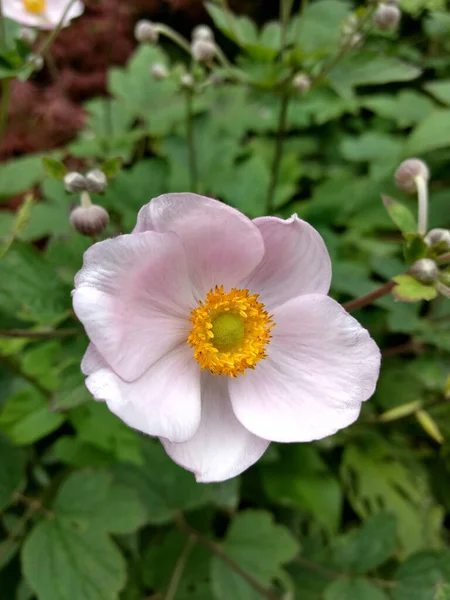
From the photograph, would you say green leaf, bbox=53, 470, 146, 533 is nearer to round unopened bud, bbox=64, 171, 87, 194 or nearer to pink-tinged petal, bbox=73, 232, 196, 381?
pink-tinged petal, bbox=73, 232, 196, 381

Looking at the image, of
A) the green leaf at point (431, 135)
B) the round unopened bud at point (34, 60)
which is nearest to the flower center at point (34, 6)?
the round unopened bud at point (34, 60)

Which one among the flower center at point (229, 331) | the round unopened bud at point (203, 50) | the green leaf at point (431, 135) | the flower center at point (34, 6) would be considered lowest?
the green leaf at point (431, 135)

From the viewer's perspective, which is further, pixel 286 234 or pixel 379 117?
pixel 379 117

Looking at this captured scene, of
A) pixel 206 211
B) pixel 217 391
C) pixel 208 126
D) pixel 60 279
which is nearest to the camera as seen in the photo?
pixel 206 211

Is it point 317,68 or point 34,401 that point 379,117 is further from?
point 34,401

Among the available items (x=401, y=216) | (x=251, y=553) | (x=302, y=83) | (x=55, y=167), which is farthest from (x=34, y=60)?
(x=251, y=553)

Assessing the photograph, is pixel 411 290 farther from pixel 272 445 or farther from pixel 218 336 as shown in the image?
pixel 272 445

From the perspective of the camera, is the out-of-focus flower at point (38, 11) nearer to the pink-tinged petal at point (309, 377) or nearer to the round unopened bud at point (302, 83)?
the round unopened bud at point (302, 83)

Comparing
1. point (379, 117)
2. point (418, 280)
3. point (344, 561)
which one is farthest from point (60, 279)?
point (379, 117)
